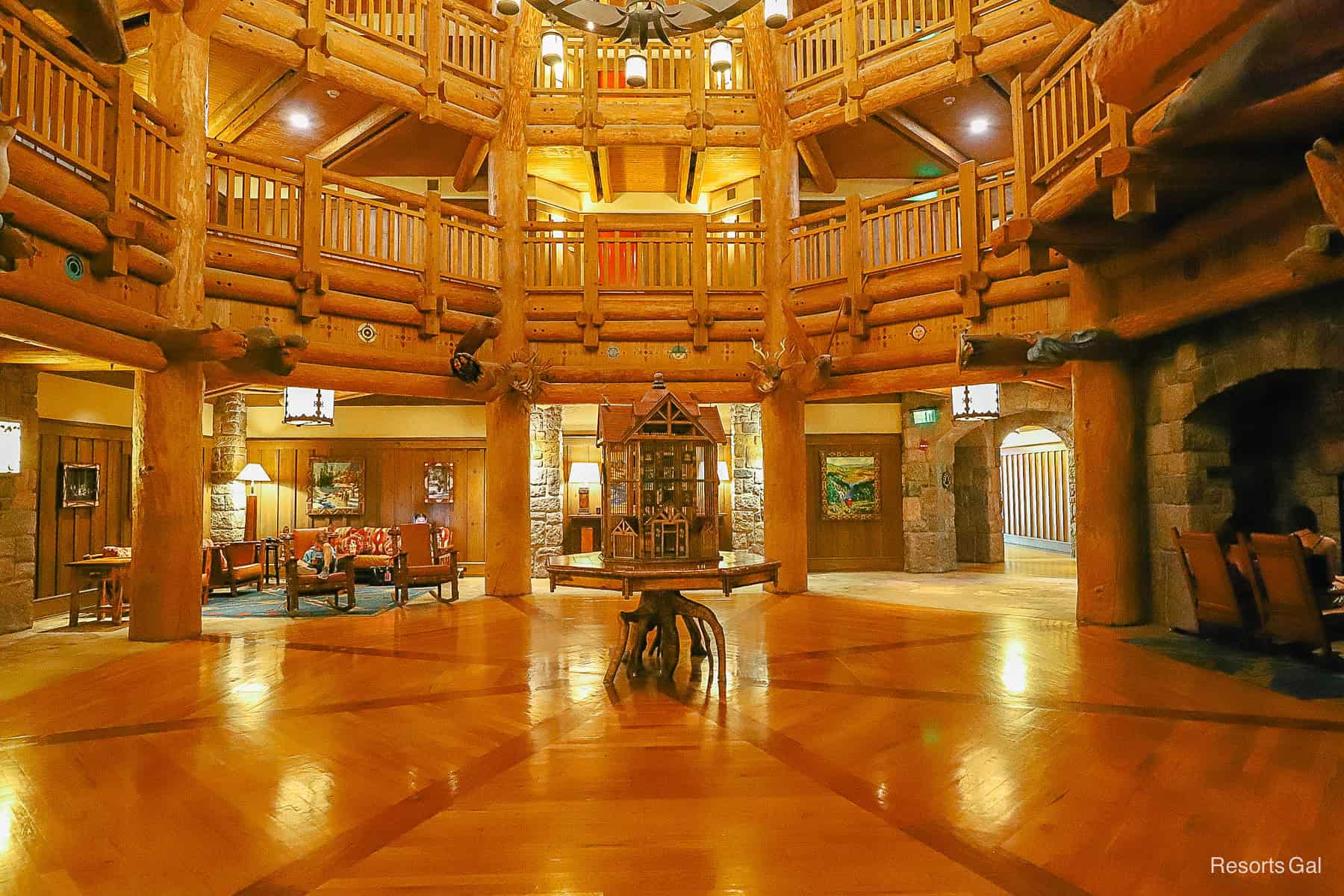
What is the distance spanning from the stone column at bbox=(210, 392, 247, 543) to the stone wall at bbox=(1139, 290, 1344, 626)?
12.6 m

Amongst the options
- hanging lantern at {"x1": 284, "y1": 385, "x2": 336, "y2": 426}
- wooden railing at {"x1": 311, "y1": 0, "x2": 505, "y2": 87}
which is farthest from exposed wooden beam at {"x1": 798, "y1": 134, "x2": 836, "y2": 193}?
hanging lantern at {"x1": 284, "y1": 385, "x2": 336, "y2": 426}

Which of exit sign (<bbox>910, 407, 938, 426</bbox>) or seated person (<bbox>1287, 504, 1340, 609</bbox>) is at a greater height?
exit sign (<bbox>910, 407, 938, 426</bbox>)

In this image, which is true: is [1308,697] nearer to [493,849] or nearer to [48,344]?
[493,849]

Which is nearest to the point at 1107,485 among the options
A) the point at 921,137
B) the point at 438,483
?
the point at 921,137

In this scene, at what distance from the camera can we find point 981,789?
10.5 feet

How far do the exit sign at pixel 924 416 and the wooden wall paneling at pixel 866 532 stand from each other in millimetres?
525

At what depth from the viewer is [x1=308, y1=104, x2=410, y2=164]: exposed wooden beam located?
9.77m

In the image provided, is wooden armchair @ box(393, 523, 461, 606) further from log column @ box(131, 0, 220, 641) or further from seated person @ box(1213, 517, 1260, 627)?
seated person @ box(1213, 517, 1260, 627)

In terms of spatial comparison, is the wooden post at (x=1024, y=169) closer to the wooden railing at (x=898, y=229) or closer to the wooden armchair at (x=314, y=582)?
the wooden railing at (x=898, y=229)

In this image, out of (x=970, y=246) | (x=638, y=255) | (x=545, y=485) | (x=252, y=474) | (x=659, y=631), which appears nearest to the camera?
(x=659, y=631)

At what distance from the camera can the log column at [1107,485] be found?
717cm

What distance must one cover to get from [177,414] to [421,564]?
360 cm

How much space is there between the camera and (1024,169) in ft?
23.9

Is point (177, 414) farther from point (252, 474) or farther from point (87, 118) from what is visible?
point (252, 474)
